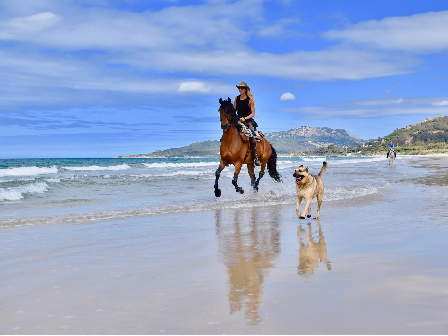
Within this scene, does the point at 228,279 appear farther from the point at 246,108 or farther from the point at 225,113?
the point at 246,108

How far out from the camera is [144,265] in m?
4.42

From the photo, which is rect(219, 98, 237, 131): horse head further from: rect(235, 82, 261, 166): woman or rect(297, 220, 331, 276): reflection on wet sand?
rect(297, 220, 331, 276): reflection on wet sand

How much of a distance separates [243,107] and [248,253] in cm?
803

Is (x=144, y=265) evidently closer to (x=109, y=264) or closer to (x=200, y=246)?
(x=109, y=264)

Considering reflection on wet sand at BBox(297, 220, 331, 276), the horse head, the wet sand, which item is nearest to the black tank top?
the horse head

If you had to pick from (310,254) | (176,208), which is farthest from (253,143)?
(310,254)

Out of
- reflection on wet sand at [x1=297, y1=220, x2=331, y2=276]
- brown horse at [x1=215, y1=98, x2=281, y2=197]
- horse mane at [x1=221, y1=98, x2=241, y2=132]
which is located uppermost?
horse mane at [x1=221, y1=98, x2=241, y2=132]

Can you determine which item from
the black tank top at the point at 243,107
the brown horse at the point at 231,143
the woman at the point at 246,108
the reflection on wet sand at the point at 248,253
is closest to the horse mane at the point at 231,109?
the brown horse at the point at 231,143

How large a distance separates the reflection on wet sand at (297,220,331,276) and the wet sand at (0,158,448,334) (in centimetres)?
1

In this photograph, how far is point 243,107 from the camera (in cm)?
1244

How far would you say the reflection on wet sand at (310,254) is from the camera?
412cm

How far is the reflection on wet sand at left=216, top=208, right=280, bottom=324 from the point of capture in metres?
3.17

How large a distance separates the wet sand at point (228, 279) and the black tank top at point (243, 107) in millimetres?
5932

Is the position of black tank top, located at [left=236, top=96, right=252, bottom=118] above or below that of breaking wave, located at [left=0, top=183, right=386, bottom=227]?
above
